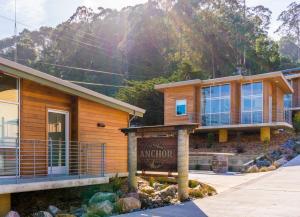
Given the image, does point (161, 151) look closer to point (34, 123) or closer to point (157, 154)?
point (157, 154)

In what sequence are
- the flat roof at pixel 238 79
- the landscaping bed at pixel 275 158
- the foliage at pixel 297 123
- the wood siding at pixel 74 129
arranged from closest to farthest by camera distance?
the wood siding at pixel 74 129 < the landscaping bed at pixel 275 158 < the flat roof at pixel 238 79 < the foliage at pixel 297 123

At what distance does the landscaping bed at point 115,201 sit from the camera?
8.91 metres

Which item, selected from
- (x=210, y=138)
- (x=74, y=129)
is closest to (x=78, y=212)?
(x=74, y=129)

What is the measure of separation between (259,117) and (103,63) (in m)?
29.8

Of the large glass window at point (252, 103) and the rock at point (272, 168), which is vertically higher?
the large glass window at point (252, 103)

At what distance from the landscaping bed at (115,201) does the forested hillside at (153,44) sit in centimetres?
3189

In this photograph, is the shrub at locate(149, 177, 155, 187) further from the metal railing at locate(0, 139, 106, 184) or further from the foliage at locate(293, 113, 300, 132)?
the foliage at locate(293, 113, 300, 132)

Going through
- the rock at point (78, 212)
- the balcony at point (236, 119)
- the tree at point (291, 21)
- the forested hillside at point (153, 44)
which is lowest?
the rock at point (78, 212)

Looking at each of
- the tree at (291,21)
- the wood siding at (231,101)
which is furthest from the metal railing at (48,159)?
the tree at (291,21)

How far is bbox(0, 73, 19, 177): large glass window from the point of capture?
10211mm

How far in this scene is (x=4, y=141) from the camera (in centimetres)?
1022

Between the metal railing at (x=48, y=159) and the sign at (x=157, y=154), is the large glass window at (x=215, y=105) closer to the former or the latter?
the metal railing at (x=48, y=159)

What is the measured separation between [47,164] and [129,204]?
11.5 feet

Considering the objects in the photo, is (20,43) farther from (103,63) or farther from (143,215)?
(143,215)
